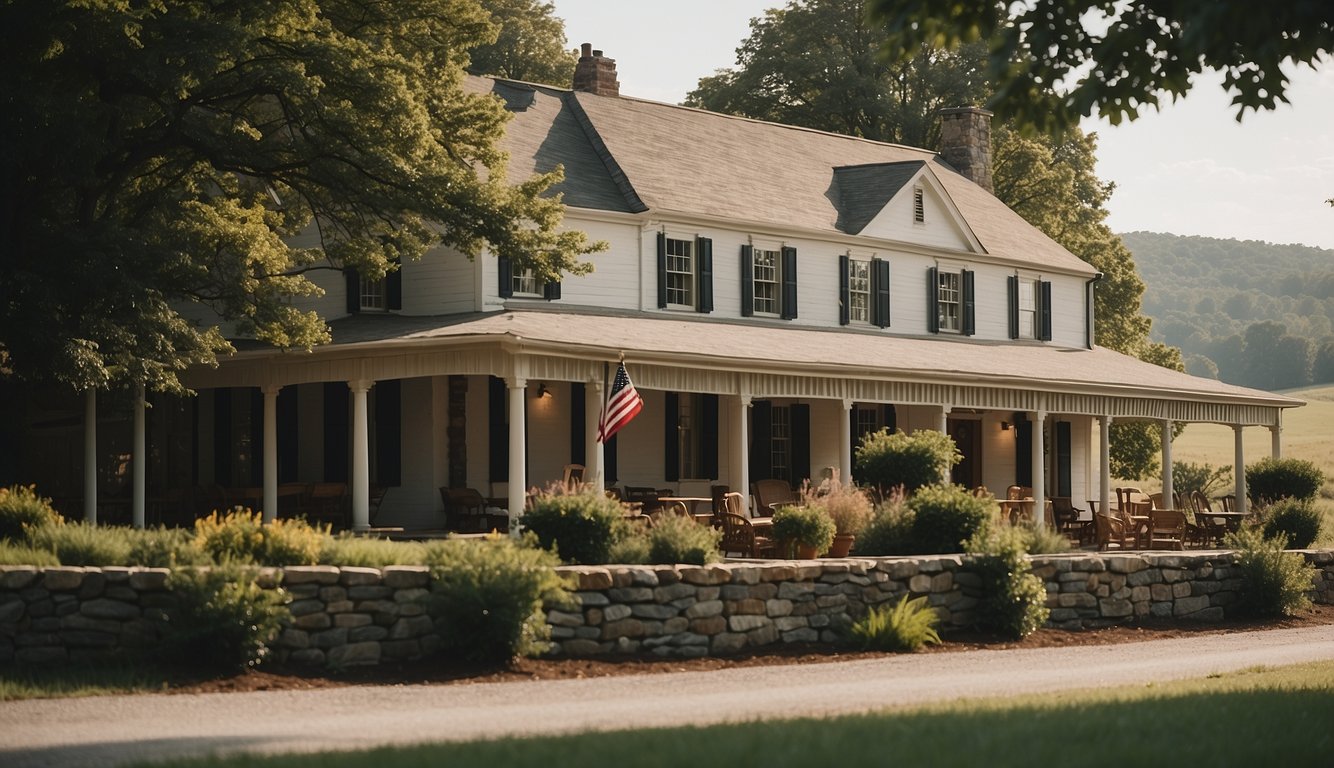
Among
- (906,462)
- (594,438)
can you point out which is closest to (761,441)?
(906,462)

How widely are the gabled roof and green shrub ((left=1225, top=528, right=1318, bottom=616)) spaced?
11.4 m

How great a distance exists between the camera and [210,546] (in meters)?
14.6

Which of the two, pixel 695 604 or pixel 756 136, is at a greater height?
pixel 756 136

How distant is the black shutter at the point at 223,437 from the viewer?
2725 cm

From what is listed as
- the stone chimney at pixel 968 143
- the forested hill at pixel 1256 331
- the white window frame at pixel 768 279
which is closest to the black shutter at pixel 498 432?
the white window frame at pixel 768 279

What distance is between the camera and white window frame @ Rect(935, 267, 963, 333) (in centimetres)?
3378

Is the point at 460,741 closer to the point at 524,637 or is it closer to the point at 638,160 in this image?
the point at 524,637

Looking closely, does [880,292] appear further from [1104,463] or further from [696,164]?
[1104,463]

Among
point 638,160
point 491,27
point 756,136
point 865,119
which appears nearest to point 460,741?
point 491,27

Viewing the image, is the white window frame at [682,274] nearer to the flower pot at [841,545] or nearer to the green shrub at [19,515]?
the flower pot at [841,545]

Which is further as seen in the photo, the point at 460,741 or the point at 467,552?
the point at 467,552

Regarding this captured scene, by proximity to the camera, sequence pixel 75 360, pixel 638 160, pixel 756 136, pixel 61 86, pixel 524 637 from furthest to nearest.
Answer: pixel 756 136
pixel 638 160
pixel 61 86
pixel 75 360
pixel 524 637

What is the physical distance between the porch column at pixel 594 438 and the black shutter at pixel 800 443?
7.08 meters

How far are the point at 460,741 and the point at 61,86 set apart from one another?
13.5 metres
